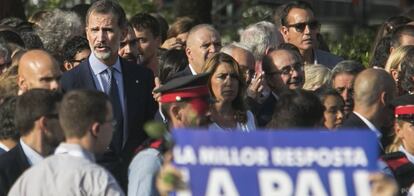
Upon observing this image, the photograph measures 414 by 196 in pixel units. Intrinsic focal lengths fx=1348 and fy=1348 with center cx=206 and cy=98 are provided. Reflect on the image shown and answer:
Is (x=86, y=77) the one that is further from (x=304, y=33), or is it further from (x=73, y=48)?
(x=304, y=33)

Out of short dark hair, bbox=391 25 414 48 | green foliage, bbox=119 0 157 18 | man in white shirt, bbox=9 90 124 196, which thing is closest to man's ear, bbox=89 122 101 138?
man in white shirt, bbox=9 90 124 196

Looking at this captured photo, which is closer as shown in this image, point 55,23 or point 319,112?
point 319,112

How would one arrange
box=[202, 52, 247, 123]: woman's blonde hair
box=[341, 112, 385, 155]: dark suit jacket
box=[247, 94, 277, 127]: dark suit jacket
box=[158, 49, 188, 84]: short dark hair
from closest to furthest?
1. box=[341, 112, 385, 155]: dark suit jacket
2. box=[202, 52, 247, 123]: woman's blonde hair
3. box=[247, 94, 277, 127]: dark suit jacket
4. box=[158, 49, 188, 84]: short dark hair

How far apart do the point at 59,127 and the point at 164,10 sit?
1338 centimetres

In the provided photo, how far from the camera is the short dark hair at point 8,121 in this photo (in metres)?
8.66

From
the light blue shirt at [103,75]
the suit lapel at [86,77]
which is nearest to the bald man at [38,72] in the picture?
the suit lapel at [86,77]

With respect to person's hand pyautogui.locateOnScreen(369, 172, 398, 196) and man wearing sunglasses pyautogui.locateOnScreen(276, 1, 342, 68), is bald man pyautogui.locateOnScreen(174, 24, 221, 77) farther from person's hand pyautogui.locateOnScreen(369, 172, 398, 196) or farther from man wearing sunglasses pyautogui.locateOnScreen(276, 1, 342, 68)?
person's hand pyautogui.locateOnScreen(369, 172, 398, 196)

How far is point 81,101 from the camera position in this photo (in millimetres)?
7215

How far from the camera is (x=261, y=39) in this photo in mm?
12703

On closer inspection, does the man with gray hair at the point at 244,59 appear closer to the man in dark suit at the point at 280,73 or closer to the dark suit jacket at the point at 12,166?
the man in dark suit at the point at 280,73

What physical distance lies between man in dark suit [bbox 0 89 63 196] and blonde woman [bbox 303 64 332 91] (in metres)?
3.81

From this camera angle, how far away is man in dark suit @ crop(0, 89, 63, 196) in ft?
26.2

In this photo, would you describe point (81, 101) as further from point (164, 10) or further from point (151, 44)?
point (164, 10)

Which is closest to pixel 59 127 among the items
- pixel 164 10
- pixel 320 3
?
pixel 164 10
